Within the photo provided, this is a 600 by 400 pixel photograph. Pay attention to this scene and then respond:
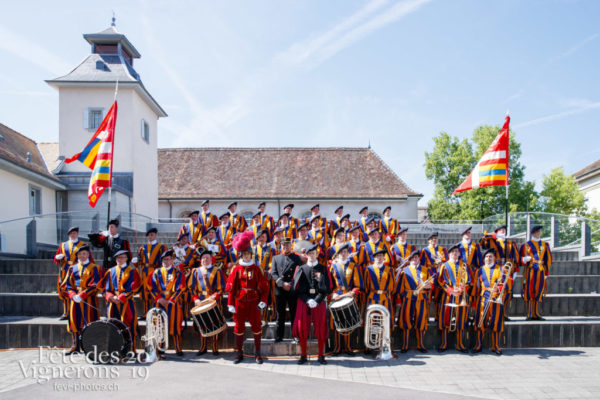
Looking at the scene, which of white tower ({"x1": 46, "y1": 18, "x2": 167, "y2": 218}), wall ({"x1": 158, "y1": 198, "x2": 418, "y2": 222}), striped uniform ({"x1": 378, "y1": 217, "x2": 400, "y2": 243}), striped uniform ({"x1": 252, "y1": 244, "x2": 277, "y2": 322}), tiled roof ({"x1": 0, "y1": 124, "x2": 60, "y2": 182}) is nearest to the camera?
striped uniform ({"x1": 252, "y1": 244, "x2": 277, "y2": 322})

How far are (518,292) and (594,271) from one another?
9.29 ft

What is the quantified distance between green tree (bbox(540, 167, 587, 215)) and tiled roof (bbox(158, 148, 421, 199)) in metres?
11.5

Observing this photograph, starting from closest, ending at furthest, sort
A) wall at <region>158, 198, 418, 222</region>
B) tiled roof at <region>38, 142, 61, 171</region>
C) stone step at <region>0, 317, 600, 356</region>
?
stone step at <region>0, 317, 600, 356</region> < tiled roof at <region>38, 142, 61, 171</region> < wall at <region>158, 198, 418, 222</region>

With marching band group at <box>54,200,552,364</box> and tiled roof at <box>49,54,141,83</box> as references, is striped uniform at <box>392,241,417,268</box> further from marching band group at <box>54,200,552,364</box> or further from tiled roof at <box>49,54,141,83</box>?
tiled roof at <box>49,54,141,83</box>

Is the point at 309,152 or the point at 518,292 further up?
the point at 309,152

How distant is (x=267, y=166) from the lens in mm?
32406

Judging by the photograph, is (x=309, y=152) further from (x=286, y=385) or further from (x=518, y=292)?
(x=286, y=385)

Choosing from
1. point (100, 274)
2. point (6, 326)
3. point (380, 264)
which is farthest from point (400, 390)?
point (6, 326)

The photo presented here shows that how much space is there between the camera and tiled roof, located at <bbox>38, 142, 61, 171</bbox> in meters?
21.3

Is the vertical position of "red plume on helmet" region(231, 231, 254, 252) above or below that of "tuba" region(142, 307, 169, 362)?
above

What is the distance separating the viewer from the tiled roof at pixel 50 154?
2128cm

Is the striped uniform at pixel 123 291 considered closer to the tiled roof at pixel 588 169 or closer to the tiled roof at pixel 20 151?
the tiled roof at pixel 20 151

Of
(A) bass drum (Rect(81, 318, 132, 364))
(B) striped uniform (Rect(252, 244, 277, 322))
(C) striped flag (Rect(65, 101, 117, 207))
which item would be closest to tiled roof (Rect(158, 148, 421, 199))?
(C) striped flag (Rect(65, 101, 117, 207))

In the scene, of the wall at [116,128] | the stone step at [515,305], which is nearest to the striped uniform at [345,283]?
the stone step at [515,305]
